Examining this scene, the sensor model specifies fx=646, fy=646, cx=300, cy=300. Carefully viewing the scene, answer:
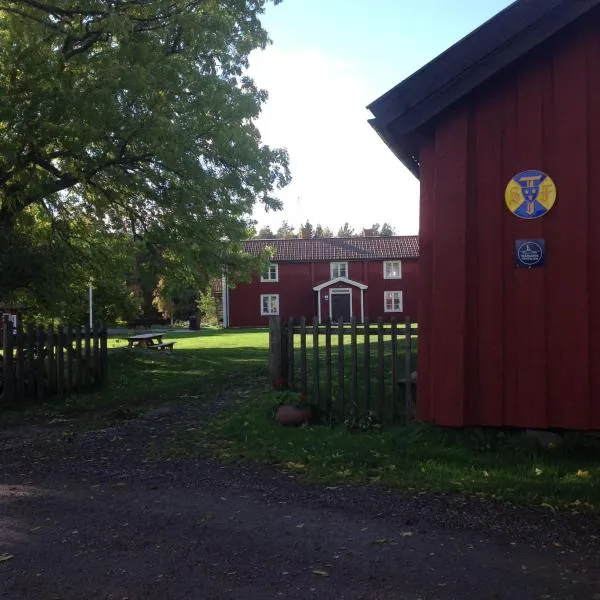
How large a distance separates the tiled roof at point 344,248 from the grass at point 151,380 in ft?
93.1

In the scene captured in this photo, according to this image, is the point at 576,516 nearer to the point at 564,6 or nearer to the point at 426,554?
the point at 426,554

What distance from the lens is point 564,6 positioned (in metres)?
6.14

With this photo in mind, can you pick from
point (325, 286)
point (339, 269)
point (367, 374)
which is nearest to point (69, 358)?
point (367, 374)

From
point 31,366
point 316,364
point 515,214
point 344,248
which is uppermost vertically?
point 344,248

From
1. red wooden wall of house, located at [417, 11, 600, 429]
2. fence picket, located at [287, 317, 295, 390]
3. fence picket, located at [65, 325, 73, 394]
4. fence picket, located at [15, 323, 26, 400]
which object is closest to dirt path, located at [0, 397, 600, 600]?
red wooden wall of house, located at [417, 11, 600, 429]

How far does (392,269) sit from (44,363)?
3863cm

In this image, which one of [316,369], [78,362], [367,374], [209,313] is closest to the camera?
[367,374]

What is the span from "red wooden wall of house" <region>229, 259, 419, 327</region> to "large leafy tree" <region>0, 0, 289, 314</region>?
30.9 meters

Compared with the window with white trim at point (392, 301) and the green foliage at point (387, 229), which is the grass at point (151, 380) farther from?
the green foliage at point (387, 229)

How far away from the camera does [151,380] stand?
1361cm

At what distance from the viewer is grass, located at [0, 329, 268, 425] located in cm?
1037

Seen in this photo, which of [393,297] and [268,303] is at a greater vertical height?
[393,297]

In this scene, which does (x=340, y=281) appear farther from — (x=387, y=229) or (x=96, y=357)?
(x=387, y=229)

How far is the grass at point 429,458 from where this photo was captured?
5289 millimetres
